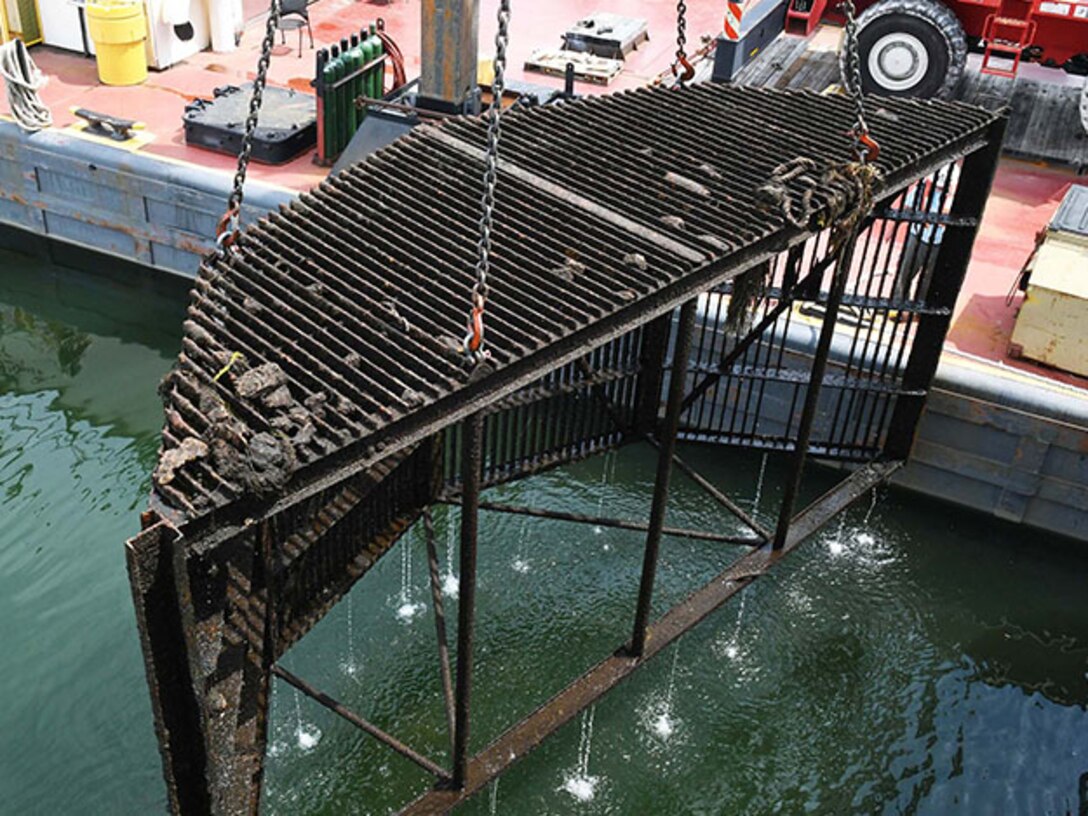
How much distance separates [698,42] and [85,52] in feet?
31.6

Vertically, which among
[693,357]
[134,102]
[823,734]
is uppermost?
[134,102]

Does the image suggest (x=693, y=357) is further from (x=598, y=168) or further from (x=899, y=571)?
(x=598, y=168)

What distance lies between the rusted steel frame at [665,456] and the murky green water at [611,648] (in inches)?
83.2

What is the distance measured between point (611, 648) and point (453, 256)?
5227 mm

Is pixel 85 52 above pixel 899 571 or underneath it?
above

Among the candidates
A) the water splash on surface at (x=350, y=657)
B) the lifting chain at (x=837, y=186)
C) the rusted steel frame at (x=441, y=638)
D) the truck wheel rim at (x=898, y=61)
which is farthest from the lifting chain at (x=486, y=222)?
the truck wheel rim at (x=898, y=61)

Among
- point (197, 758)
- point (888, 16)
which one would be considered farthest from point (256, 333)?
point (888, 16)

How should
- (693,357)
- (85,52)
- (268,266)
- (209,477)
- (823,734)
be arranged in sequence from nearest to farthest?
1. (209,477)
2. (268,266)
3. (823,734)
4. (693,357)
5. (85,52)

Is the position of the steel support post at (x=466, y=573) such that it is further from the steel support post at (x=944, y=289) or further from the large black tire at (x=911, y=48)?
the large black tire at (x=911, y=48)

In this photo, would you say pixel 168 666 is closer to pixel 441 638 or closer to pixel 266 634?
pixel 266 634

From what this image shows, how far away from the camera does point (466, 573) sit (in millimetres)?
6973

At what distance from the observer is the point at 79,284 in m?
16.5

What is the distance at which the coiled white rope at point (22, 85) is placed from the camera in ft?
51.3

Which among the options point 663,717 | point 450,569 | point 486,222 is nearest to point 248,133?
point 486,222
